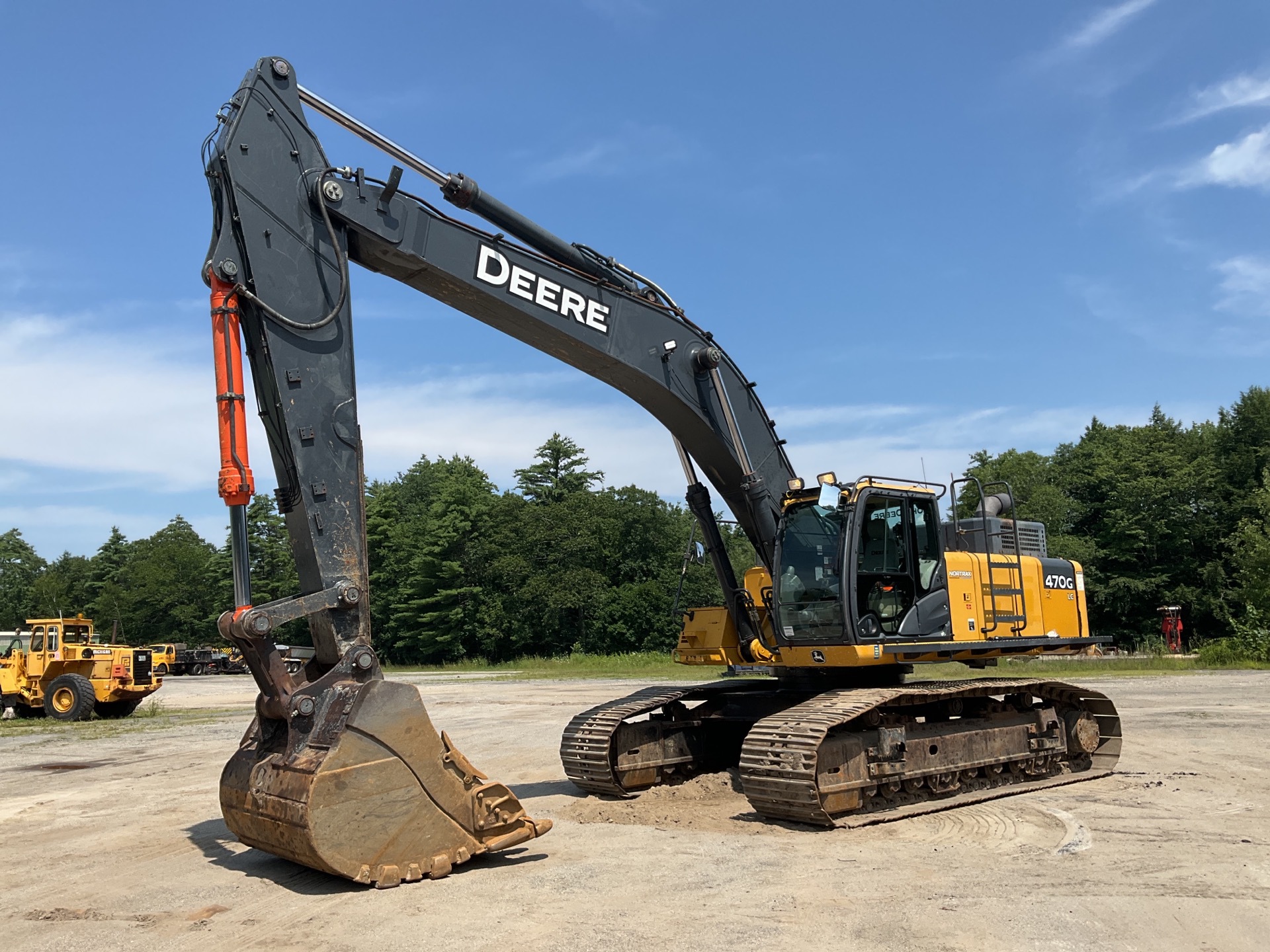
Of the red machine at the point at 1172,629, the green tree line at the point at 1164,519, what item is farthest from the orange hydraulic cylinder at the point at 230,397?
the green tree line at the point at 1164,519

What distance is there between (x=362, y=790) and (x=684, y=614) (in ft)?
18.8

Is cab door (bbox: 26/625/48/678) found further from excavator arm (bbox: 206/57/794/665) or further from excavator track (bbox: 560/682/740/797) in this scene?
excavator arm (bbox: 206/57/794/665)

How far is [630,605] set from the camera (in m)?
66.6

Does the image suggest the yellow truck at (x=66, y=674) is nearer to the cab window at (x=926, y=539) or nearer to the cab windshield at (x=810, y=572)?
the cab windshield at (x=810, y=572)

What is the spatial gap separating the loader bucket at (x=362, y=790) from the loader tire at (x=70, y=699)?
2056 cm

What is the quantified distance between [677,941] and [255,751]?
3469 millimetres

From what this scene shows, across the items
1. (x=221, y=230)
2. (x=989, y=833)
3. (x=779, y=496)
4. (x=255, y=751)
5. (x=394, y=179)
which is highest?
(x=394, y=179)

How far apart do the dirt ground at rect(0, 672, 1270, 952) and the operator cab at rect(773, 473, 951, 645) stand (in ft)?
6.03

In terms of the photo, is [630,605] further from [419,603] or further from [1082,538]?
[1082,538]

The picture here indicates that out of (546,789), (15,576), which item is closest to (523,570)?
(546,789)

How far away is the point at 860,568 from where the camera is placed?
396 inches

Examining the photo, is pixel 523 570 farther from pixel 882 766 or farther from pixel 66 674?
pixel 882 766

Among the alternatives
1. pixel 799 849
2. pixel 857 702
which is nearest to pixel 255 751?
pixel 799 849

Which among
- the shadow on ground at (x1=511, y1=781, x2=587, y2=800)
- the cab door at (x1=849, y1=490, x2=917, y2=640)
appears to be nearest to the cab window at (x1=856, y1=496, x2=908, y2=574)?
the cab door at (x1=849, y1=490, x2=917, y2=640)
